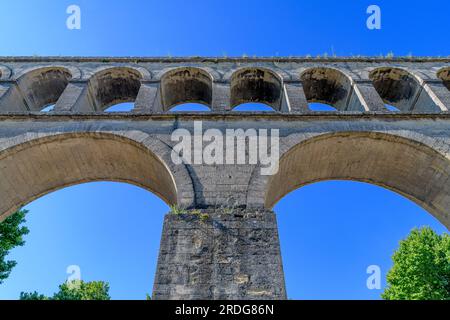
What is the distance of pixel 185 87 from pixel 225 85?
180cm

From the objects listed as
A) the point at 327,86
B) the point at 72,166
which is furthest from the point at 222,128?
the point at 327,86

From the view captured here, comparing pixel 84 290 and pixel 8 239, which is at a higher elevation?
pixel 84 290

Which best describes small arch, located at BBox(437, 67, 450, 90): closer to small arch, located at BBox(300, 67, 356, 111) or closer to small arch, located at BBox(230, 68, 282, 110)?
small arch, located at BBox(300, 67, 356, 111)

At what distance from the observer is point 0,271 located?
12594mm

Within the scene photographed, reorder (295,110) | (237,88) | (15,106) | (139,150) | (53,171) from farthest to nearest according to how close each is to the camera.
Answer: (237,88), (15,106), (295,110), (53,171), (139,150)

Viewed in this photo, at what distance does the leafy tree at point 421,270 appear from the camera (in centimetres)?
1523

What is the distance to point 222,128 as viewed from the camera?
30.0 ft

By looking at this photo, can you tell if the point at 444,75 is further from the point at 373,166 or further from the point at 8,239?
the point at 8,239

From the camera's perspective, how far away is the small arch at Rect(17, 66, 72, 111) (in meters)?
11.7

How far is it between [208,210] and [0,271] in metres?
9.69

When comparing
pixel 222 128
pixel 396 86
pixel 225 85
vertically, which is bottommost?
pixel 222 128

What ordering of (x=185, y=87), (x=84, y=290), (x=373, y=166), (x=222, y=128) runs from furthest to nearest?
(x=84, y=290)
(x=185, y=87)
(x=373, y=166)
(x=222, y=128)
